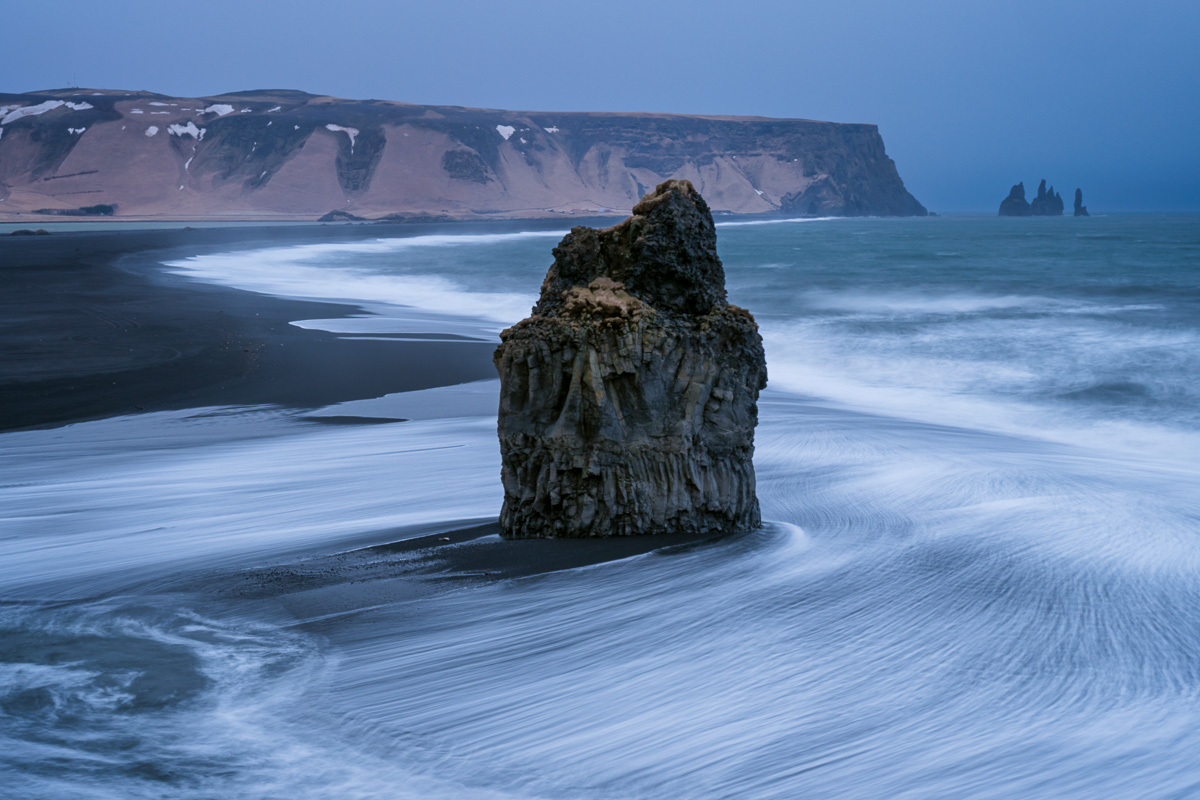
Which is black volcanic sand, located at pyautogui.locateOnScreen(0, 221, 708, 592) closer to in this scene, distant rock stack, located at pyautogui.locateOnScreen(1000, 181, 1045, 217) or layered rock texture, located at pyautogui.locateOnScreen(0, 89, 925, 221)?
layered rock texture, located at pyautogui.locateOnScreen(0, 89, 925, 221)

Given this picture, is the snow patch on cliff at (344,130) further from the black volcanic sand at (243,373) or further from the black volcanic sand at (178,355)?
the black volcanic sand at (178,355)

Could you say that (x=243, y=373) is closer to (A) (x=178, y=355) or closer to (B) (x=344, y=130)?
(A) (x=178, y=355)

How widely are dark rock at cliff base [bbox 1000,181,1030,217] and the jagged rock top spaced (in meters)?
146

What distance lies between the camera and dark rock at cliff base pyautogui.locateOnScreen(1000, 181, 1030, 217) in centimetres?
13693

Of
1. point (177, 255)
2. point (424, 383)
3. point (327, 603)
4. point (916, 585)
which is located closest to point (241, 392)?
point (424, 383)

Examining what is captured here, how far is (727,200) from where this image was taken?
109 m

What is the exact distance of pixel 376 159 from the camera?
97.1 metres

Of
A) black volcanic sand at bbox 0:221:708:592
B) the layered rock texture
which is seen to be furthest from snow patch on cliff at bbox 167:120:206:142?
black volcanic sand at bbox 0:221:708:592

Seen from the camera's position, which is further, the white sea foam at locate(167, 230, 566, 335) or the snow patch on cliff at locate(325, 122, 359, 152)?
the snow patch on cliff at locate(325, 122, 359, 152)

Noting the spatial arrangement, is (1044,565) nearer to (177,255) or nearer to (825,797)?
(825,797)

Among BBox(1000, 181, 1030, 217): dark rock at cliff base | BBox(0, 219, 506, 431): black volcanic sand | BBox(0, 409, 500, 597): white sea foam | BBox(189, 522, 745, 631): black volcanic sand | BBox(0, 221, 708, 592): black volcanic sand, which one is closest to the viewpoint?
BBox(189, 522, 745, 631): black volcanic sand

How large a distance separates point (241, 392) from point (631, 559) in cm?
561

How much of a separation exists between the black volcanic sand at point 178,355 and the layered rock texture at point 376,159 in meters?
63.5

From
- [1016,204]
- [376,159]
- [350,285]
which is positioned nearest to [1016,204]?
[1016,204]
